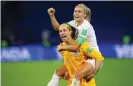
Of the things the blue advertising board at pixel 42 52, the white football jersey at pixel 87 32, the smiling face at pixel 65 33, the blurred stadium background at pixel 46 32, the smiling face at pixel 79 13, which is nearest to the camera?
the smiling face at pixel 65 33

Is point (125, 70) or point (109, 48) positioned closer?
point (125, 70)

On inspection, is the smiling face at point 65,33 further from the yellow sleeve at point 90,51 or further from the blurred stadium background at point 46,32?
the blurred stadium background at point 46,32

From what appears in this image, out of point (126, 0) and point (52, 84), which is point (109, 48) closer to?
point (126, 0)

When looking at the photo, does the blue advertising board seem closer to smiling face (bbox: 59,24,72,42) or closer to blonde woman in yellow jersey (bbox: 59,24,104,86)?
blonde woman in yellow jersey (bbox: 59,24,104,86)

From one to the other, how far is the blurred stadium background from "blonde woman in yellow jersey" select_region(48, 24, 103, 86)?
6.10 m

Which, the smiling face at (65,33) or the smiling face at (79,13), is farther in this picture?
the smiling face at (79,13)

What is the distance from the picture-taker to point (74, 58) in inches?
297

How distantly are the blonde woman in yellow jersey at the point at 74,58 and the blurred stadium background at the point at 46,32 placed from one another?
20.0 feet

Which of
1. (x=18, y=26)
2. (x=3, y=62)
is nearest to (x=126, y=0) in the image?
(x=18, y=26)

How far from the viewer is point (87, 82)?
7578 millimetres

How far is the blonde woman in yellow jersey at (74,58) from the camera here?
7.36 m

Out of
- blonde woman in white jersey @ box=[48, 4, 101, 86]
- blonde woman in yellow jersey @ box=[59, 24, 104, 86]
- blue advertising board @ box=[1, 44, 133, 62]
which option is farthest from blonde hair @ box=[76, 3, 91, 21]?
blue advertising board @ box=[1, 44, 133, 62]

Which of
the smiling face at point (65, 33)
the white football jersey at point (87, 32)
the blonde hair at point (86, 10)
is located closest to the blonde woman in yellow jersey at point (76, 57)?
the smiling face at point (65, 33)

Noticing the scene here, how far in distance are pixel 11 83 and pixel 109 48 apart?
6.44m
